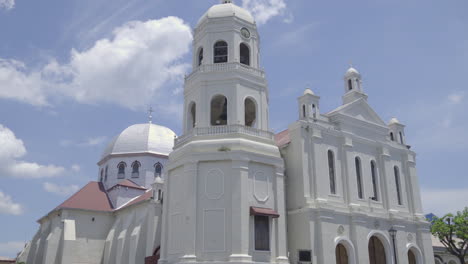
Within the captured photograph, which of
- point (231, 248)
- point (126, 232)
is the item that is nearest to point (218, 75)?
point (231, 248)

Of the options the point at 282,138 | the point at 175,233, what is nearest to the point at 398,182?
the point at 282,138

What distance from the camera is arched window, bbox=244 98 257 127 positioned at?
2619 centimetres

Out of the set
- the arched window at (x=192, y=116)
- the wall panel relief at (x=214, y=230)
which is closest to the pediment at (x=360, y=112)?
the arched window at (x=192, y=116)

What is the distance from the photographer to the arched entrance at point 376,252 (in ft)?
86.8

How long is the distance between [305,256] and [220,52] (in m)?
13.0

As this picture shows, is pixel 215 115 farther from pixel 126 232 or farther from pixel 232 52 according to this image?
pixel 126 232

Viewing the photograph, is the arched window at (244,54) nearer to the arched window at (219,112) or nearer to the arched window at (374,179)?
the arched window at (219,112)

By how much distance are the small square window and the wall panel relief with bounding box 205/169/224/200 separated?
5456mm

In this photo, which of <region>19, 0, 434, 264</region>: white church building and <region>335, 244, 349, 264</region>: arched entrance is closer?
<region>19, 0, 434, 264</region>: white church building

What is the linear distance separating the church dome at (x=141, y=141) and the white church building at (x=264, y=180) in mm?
11998

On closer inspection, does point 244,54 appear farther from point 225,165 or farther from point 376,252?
point 376,252

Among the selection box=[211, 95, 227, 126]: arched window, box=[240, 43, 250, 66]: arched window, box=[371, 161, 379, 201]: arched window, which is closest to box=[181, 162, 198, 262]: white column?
box=[211, 95, 227, 126]: arched window

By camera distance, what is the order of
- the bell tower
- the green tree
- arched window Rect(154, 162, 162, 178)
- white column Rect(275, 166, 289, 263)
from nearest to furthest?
the bell tower → white column Rect(275, 166, 289, 263) → the green tree → arched window Rect(154, 162, 162, 178)

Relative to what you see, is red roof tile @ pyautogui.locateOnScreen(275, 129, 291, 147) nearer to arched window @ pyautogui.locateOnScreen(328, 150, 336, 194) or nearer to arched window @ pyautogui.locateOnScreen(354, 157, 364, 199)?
arched window @ pyautogui.locateOnScreen(328, 150, 336, 194)
